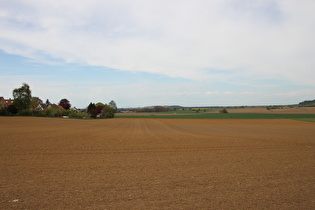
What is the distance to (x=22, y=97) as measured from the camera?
7444 centimetres

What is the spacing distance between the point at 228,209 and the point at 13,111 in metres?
82.5

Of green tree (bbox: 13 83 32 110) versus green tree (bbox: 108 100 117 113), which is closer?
green tree (bbox: 13 83 32 110)

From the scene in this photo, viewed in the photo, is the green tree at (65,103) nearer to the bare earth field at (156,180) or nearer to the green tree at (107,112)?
the green tree at (107,112)

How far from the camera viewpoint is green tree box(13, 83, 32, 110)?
73875 millimetres

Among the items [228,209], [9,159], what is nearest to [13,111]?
[9,159]

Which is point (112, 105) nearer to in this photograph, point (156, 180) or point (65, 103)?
point (65, 103)

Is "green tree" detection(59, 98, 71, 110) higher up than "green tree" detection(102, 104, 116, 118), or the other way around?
"green tree" detection(59, 98, 71, 110)

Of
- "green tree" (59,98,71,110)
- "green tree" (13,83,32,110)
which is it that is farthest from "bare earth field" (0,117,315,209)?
"green tree" (59,98,71,110)

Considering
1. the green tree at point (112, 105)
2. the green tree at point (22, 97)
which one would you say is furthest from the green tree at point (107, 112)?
the green tree at point (22, 97)

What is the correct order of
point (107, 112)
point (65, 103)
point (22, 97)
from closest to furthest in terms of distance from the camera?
point (22, 97) → point (107, 112) → point (65, 103)

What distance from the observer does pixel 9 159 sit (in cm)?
1302

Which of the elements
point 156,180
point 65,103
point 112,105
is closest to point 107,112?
point 112,105

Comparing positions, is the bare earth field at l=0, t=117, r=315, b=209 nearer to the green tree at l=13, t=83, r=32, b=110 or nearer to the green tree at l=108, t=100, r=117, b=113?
the green tree at l=13, t=83, r=32, b=110

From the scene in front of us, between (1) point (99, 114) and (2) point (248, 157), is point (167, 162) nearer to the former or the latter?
(2) point (248, 157)
